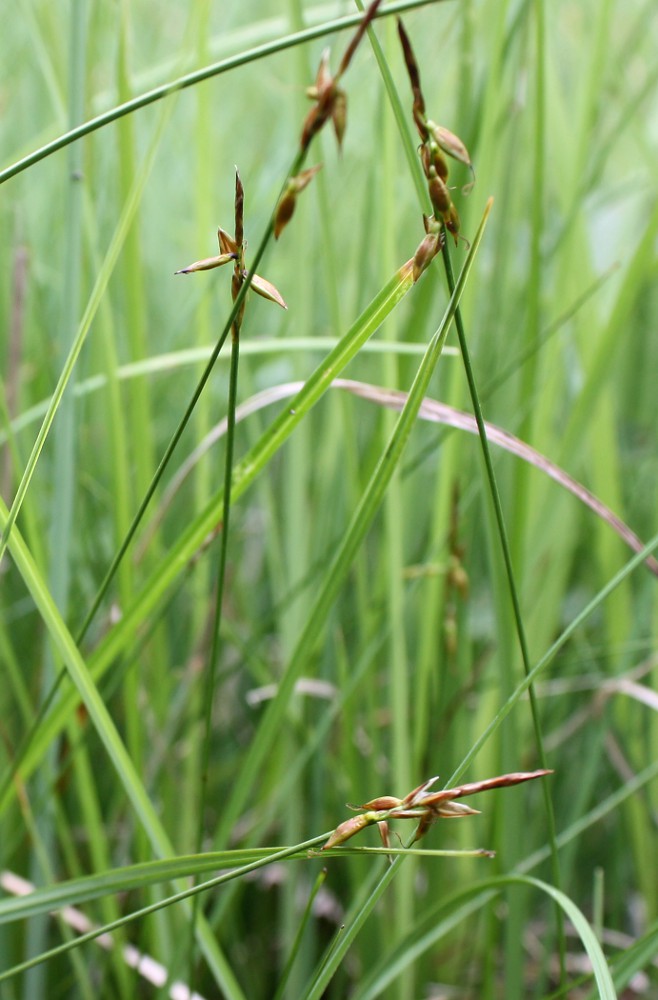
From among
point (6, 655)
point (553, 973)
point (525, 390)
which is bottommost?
point (553, 973)

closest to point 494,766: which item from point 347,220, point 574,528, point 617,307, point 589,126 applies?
point 574,528

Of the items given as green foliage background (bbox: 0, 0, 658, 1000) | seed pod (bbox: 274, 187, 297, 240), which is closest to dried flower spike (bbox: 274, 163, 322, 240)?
seed pod (bbox: 274, 187, 297, 240)

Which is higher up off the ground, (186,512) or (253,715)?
(186,512)

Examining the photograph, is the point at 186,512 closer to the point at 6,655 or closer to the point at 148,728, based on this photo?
the point at 148,728

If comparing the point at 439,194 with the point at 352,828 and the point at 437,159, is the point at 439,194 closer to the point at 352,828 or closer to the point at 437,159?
the point at 437,159

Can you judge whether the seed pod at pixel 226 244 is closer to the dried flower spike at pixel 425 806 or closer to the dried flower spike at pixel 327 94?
the dried flower spike at pixel 327 94

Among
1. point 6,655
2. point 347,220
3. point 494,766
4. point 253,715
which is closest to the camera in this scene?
point 6,655

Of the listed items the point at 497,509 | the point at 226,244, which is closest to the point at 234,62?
the point at 226,244

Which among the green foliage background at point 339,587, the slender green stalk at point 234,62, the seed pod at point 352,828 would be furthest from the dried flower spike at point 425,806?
the slender green stalk at point 234,62
